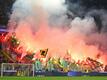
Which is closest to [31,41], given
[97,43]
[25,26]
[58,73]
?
[25,26]

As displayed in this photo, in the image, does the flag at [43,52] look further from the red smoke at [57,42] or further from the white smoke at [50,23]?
the white smoke at [50,23]

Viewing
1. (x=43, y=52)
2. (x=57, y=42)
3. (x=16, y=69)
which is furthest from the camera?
(x=57, y=42)

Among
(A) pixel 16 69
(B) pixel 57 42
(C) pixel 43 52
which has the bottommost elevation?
(A) pixel 16 69

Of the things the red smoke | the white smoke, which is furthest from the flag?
the white smoke

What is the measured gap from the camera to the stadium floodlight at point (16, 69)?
73.3 feet

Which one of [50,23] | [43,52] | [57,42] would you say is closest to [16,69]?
[43,52]

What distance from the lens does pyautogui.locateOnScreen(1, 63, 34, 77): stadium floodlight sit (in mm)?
22344

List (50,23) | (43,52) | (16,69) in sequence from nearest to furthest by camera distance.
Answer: (16,69) < (50,23) < (43,52)

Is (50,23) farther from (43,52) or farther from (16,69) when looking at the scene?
(16,69)

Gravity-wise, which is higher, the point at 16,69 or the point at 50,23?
the point at 50,23

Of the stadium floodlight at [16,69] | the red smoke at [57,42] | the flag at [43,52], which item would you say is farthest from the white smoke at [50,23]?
the stadium floodlight at [16,69]

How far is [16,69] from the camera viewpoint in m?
22.8

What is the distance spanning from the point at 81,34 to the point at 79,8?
1902 millimetres

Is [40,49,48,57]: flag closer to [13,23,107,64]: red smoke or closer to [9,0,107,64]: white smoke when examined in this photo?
[13,23,107,64]: red smoke
